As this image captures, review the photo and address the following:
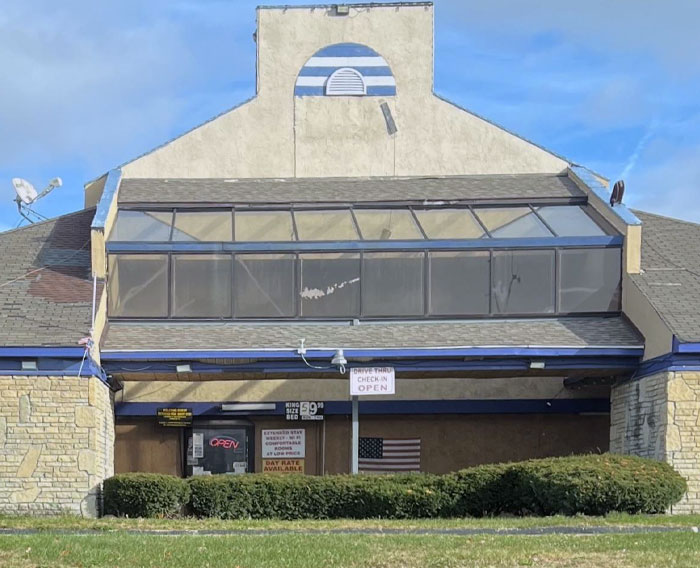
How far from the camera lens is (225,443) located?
24.3 m

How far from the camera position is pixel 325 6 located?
1080 inches

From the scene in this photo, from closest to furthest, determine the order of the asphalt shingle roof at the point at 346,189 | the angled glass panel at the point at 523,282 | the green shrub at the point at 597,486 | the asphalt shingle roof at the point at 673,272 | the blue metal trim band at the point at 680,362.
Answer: the green shrub at the point at 597,486
the blue metal trim band at the point at 680,362
the asphalt shingle roof at the point at 673,272
the angled glass panel at the point at 523,282
the asphalt shingle roof at the point at 346,189

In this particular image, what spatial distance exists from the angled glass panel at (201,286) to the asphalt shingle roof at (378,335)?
0.97ft

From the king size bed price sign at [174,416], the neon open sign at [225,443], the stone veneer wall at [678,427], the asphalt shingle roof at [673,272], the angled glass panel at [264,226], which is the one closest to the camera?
the stone veneer wall at [678,427]

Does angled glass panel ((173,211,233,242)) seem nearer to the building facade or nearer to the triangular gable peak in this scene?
the building facade

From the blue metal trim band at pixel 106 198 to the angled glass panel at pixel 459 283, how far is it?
21.4 feet

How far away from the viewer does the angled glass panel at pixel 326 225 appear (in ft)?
76.1

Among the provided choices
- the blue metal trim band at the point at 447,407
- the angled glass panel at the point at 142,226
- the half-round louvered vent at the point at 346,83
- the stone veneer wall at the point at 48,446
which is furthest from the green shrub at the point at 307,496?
the half-round louvered vent at the point at 346,83

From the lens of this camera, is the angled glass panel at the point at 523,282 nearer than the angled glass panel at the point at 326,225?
Yes

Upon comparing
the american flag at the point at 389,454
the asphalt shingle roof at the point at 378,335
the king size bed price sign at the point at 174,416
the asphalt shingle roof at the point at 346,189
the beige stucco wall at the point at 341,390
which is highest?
the asphalt shingle roof at the point at 346,189

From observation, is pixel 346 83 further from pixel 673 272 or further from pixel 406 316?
pixel 673 272

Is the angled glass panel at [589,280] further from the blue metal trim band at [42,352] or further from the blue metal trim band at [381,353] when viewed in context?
the blue metal trim band at [42,352]

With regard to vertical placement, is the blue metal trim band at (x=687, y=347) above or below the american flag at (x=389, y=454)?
above

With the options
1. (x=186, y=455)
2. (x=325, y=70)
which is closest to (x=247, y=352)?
(x=186, y=455)
